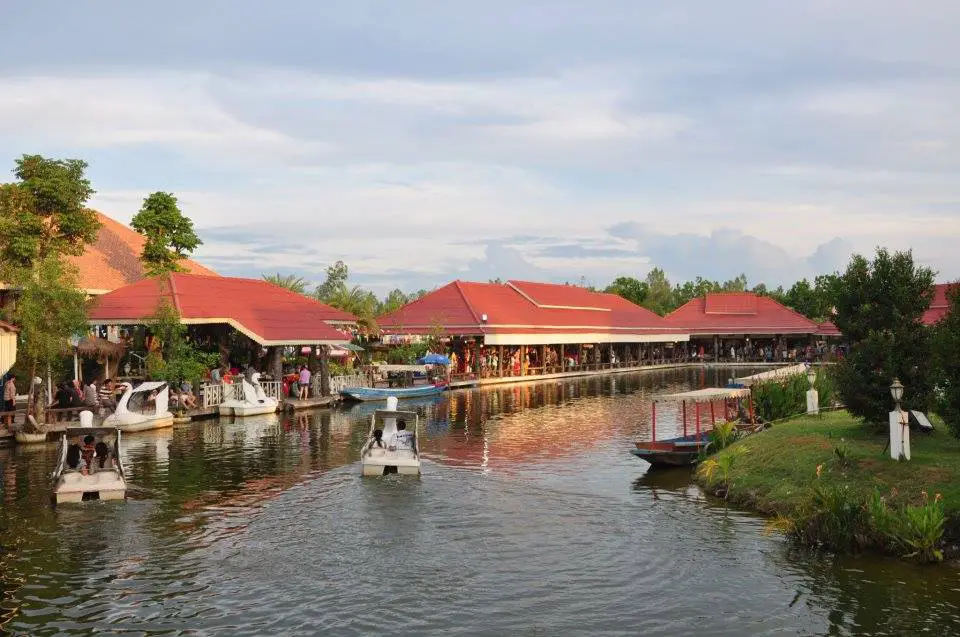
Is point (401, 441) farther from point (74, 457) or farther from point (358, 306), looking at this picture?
point (358, 306)

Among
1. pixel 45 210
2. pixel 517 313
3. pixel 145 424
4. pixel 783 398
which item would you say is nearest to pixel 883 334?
pixel 783 398

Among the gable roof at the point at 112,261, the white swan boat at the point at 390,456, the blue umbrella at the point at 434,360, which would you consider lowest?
the white swan boat at the point at 390,456

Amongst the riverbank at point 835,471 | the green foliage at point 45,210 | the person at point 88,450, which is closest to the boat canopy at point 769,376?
the riverbank at point 835,471

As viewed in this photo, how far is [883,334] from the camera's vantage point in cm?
1964

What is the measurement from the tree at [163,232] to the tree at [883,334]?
41137 mm

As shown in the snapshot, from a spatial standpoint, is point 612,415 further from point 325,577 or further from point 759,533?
point 325,577

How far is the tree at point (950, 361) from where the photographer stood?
16953 mm

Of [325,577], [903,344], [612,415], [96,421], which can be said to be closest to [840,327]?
[903,344]

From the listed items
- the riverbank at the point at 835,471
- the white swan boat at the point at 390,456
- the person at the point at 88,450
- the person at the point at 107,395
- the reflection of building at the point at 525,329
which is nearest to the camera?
the riverbank at the point at 835,471

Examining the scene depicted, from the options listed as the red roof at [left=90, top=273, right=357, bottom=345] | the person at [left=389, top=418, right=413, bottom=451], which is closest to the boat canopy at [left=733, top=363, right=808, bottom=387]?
the person at [left=389, top=418, right=413, bottom=451]

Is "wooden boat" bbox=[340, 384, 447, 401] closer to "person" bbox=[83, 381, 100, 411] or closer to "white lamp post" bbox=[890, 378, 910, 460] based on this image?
"person" bbox=[83, 381, 100, 411]

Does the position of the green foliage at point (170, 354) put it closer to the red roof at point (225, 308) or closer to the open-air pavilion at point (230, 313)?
the open-air pavilion at point (230, 313)

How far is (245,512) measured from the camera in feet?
60.8

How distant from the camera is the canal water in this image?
12.3 metres
